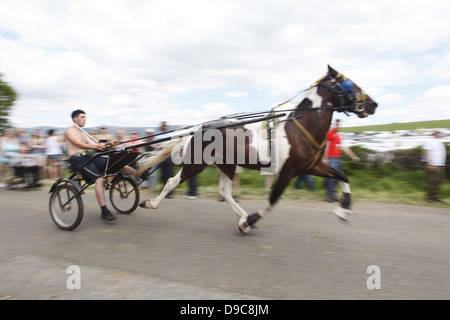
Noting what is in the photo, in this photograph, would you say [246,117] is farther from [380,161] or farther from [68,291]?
[380,161]

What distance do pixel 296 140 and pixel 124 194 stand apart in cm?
323

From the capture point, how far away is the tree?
20.0 meters

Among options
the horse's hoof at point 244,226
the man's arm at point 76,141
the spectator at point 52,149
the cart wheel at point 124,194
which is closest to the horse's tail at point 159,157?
the cart wheel at point 124,194

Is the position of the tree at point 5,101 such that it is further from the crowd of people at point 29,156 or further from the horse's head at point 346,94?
the horse's head at point 346,94

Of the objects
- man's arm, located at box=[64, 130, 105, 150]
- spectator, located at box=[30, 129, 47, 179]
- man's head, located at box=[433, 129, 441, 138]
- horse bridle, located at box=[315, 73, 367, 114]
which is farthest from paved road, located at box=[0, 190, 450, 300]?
spectator, located at box=[30, 129, 47, 179]

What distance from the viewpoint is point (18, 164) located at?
32.1 ft

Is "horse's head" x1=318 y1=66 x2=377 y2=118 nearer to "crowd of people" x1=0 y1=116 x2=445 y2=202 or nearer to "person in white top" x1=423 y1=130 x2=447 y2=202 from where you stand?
"crowd of people" x1=0 y1=116 x2=445 y2=202

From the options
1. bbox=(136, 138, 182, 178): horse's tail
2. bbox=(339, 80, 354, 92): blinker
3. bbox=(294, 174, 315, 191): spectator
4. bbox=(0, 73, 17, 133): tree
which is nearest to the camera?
bbox=(339, 80, 354, 92): blinker

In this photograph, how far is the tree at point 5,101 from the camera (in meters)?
20.0

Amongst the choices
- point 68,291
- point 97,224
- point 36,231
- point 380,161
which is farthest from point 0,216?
point 380,161

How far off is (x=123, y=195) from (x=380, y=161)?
6.79m

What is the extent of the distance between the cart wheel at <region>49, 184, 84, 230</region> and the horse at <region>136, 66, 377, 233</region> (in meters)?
2.06

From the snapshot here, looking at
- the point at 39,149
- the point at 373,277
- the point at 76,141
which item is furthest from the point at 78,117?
the point at 39,149

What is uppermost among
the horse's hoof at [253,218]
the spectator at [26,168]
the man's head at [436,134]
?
the man's head at [436,134]
